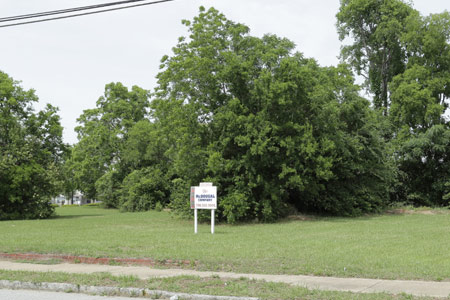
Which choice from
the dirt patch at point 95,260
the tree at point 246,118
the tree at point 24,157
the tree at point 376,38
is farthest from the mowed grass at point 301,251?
the tree at point 376,38

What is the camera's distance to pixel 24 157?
36906mm

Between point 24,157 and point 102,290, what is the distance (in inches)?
1201

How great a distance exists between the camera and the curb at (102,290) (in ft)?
28.2

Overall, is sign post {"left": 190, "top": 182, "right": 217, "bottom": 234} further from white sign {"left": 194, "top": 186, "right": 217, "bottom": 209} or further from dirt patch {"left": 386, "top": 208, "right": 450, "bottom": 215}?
dirt patch {"left": 386, "top": 208, "right": 450, "bottom": 215}

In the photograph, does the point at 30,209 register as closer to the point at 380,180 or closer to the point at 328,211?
the point at 328,211

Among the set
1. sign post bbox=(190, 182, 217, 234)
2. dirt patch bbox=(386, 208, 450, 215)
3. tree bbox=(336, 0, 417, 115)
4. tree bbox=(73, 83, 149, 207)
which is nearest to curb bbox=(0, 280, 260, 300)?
sign post bbox=(190, 182, 217, 234)

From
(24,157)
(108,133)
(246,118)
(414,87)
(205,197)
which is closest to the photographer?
(205,197)

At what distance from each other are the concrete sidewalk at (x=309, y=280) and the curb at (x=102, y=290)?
126cm

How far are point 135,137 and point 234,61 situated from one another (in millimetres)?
27121

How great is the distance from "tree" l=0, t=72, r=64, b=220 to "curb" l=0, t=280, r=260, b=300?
90.0 feet

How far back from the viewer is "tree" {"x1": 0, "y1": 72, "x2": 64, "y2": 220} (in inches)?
1422

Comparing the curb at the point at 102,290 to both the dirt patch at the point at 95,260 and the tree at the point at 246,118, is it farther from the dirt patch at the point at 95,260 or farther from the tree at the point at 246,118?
the tree at the point at 246,118

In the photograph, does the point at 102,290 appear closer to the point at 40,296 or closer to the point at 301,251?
the point at 40,296

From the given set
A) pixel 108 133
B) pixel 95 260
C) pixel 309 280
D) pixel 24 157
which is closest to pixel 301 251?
pixel 309 280
